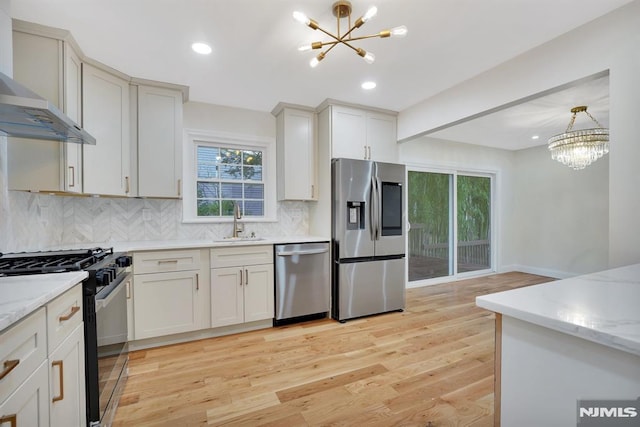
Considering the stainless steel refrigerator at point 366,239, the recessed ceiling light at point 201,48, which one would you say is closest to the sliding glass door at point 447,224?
the stainless steel refrigerator at point 366,239

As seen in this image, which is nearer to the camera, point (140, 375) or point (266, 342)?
point (140, 375)

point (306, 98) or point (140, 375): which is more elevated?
point (306, 98)

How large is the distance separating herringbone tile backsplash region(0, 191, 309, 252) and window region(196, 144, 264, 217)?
0.22m

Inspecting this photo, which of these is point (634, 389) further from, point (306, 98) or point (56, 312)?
point (306, 98)

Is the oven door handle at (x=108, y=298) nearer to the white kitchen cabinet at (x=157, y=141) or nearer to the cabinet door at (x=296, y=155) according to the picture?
the white kitchen cabinet at (x=157, y=141)

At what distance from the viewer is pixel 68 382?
115 cm

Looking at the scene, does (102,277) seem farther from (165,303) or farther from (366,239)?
(366,239)

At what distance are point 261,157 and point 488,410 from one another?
10.7 feet

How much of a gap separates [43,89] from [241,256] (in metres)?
1.95

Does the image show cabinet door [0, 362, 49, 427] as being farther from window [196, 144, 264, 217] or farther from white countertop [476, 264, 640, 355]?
window [196, 144, 264, 217]

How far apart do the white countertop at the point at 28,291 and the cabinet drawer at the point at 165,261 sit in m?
1.19

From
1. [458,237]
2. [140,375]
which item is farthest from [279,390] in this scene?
[458,237]

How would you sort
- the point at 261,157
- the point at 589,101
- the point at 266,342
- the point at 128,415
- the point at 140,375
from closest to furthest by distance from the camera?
the point at 128,415, the point at 140,375, the point at 266,342, the point at 589,101, the point at 261,157

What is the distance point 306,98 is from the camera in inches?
125
